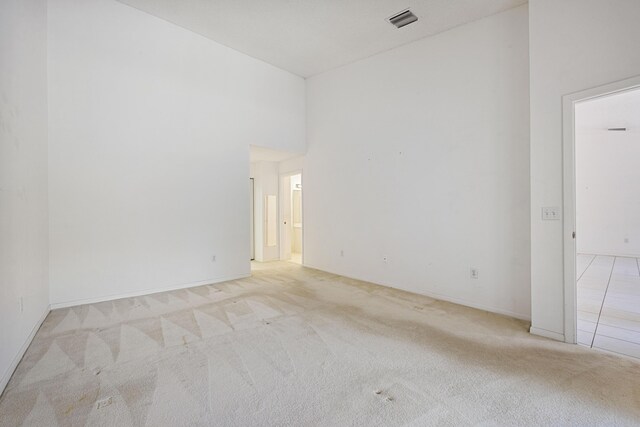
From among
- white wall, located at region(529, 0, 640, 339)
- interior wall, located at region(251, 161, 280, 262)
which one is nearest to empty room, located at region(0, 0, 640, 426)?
white wall, located at region(529, 0, 640, 339)

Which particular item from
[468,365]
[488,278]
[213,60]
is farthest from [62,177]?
[488,278]

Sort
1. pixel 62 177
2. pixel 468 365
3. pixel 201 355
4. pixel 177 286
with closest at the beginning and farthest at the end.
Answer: pixel 468 365 < pixel 201 355 < pixel 62 177 < pixel 177 286

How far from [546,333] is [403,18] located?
13.1 feet

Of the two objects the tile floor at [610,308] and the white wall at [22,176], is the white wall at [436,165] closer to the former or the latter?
the tile floor at [610,308]

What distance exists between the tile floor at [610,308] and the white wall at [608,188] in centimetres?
211

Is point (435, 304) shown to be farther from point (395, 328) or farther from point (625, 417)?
point (625, 417)

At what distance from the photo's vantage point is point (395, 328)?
291 centimetres

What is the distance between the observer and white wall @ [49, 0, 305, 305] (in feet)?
11.7

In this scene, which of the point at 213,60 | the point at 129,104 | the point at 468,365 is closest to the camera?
the point at 468,365

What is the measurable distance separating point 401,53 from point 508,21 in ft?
4.70

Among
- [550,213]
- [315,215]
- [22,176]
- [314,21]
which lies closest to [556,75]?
[550,213]

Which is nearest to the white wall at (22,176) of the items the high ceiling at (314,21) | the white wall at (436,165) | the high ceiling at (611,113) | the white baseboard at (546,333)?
the high ceiling at (314,21)

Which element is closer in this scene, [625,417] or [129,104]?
[625,417]

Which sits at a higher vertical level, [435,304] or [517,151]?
[517,151]
